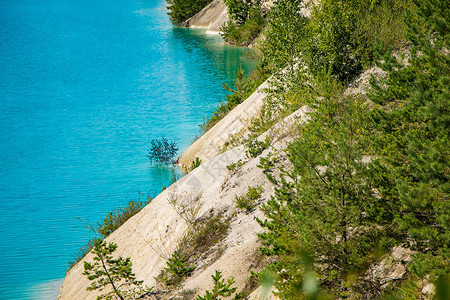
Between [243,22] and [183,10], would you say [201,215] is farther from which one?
[183,10]

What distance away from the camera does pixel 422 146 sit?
5777mm

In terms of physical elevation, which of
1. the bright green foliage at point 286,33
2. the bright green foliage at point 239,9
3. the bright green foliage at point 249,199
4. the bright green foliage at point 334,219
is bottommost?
the bright green foliage at point 249,199

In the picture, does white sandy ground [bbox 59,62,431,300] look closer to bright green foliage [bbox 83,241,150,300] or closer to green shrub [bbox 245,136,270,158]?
green shrub [bbox 245,136,270,158]

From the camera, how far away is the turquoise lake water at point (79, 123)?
53.7ft

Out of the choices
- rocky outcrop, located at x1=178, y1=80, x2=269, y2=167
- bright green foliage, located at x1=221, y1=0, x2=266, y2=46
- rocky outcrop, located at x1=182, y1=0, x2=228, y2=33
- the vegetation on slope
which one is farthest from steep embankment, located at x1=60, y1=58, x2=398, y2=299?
rocky outcrop, located at x1=182, y1=0, x2=228, y2=33

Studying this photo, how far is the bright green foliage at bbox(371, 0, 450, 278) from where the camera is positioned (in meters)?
5.34

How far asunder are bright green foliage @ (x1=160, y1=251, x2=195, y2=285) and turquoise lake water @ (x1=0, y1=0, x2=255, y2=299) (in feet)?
18.7

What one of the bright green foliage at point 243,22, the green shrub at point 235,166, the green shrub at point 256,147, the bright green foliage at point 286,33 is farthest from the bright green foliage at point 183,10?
the green shrub at point 235,166

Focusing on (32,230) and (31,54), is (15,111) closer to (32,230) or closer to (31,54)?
(32,230)

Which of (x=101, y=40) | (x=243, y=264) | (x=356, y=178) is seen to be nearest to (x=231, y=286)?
(x=243, y=264)

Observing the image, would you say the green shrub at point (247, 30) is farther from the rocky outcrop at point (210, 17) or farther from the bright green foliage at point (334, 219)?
the bright green foliage at point (334, 219)

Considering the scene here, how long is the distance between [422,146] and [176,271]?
569 cm

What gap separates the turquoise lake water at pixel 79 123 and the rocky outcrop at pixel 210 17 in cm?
531

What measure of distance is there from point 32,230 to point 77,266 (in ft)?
16.7
